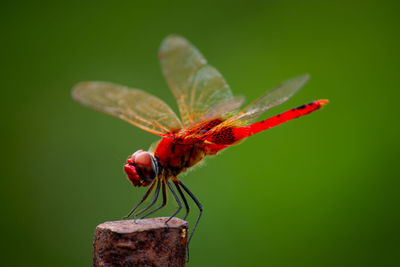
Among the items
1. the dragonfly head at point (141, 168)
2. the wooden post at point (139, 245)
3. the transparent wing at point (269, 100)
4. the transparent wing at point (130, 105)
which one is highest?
the transparent wing at point (130, 105)

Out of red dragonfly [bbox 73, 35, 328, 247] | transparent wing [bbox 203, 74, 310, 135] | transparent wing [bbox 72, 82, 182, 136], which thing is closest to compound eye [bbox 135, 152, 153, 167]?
red dragonfly [bbox 73, 35, 328, 247]

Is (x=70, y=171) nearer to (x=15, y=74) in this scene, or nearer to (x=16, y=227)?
(x=16, y=227)

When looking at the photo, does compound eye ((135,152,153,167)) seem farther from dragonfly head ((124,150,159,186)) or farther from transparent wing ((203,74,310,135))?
transparent wing ((203,74,310,135))

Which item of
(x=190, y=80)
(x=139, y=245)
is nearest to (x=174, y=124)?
(x=190, y=80)

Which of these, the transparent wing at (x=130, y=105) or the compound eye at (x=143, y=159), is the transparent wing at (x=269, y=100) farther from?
the compound eye at (x=143, y=159)

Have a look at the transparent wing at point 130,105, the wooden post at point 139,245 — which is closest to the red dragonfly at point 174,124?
the transparent wing at point 130,105
